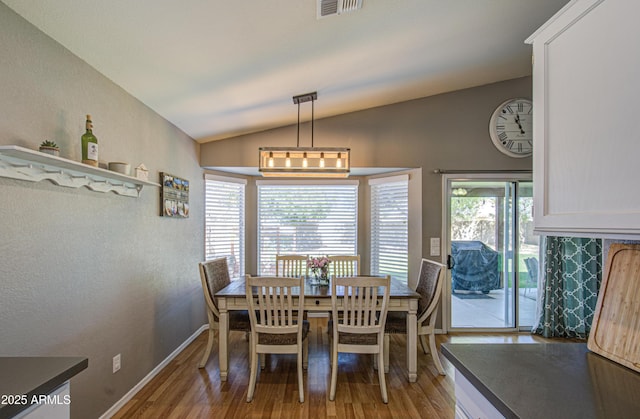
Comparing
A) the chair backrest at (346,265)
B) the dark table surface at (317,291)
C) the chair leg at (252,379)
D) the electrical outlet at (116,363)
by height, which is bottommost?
the chair leg at (252,379)

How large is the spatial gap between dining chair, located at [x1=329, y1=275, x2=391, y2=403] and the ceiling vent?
1.91 metres

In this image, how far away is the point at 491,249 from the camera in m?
4.18

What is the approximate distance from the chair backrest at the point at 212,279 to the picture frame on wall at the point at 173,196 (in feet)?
2.15

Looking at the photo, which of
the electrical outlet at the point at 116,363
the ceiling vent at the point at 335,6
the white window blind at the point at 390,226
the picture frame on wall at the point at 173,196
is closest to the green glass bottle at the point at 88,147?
the picture frame on wall at the point at 173,196

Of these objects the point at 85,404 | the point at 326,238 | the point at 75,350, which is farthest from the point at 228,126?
the point at 85,404

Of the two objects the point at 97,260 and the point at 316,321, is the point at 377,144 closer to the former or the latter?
the point at 316,321

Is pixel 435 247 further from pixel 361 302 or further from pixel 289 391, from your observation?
pixel 289 391

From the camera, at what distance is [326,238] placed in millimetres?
4715

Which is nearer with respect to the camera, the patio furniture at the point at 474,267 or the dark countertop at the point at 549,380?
the dark countertop at the point at 549,380

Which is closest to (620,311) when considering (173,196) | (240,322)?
(240,322)

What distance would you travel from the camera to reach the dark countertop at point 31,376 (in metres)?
0.98

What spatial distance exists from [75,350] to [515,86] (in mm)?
5255

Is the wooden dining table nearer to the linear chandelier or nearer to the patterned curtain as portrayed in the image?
the linear chandelier

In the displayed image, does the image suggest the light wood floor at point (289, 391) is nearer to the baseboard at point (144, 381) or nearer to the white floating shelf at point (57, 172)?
the baseboard at point (144, 381)
